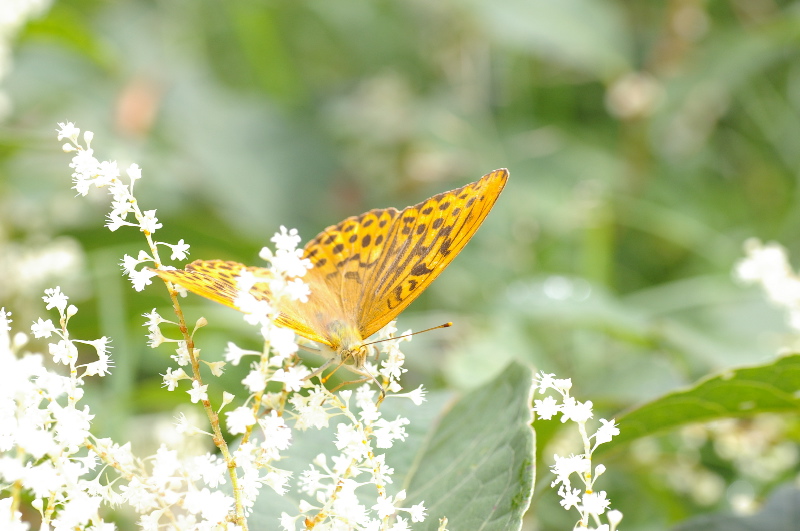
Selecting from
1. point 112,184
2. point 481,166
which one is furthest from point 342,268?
point 481,166

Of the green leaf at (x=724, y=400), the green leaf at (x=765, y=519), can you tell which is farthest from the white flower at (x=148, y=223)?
the green leaf at (x=765, y=519)

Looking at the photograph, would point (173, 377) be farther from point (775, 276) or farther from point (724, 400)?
point (775, 276)

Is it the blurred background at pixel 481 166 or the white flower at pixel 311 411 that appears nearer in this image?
the white flower at pixel 311 411

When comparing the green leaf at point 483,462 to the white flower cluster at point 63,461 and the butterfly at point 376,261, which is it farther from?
the white flower cluster at point 63,461

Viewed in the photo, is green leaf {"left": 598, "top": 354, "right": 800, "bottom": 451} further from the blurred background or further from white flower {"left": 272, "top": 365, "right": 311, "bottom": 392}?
white flower {"left": 272, "top": 365, "right": 311, "bottom": 392}

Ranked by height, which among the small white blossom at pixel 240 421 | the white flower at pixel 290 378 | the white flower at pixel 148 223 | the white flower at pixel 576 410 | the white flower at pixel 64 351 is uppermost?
the white flower at pixel 148 223

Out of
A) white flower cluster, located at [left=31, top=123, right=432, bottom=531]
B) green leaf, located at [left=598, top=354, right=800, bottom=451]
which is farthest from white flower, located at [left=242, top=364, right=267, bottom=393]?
green leaf, located at [left=598, top=354, right=800, bottom=451]

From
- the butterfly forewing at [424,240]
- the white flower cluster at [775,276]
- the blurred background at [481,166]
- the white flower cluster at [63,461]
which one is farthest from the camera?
the blurred background at [481,166]
